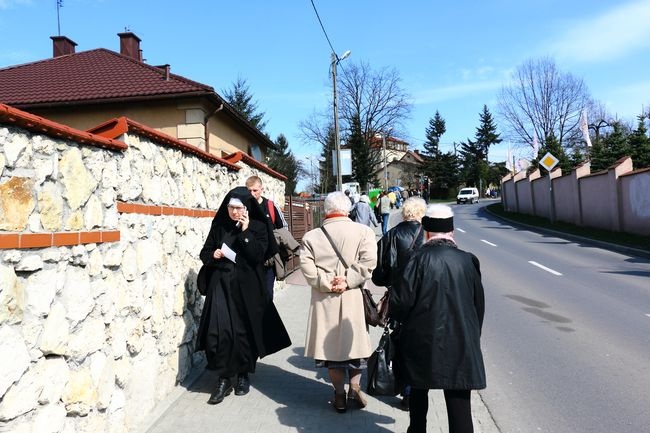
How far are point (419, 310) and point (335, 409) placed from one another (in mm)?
1775

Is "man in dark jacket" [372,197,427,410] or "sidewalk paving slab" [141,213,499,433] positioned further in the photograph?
"man in dark jacket" [372,197,427,410]

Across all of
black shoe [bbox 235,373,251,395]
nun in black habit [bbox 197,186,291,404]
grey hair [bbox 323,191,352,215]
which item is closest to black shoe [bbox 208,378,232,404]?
nun in black habit [bbox 197,186,291,404]

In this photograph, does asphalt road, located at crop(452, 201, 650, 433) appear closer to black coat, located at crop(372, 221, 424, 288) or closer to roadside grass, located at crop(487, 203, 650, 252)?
black coat, located at crop(372, 221, 424, 288)

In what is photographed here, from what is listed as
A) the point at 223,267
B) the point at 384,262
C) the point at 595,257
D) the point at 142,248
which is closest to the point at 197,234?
the point at 223,267

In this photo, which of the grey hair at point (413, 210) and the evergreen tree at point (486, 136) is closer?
the grey hair at point (413, 210)

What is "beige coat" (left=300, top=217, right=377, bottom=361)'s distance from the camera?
4543 millimetres

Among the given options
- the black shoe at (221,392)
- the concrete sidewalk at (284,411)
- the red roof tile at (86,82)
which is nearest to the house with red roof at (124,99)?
the red roof tile at (86,82)

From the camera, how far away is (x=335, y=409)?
4684mm

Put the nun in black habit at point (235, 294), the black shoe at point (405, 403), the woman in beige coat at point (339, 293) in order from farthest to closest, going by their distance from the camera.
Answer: the nun in black habit at point (235, 294)
the black shoe at point (405, 403)
the woman in beige coat at point (339, 293)

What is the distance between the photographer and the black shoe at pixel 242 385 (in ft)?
16.9

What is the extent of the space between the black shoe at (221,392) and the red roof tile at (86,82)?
37.9 feet

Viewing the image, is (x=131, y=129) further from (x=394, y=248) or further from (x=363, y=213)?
(x=363, y=213)

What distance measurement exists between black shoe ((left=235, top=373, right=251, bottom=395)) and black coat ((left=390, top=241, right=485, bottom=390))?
2218mm

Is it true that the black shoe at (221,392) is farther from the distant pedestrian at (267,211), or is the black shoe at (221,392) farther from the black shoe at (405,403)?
the black shoe at (405,403)
